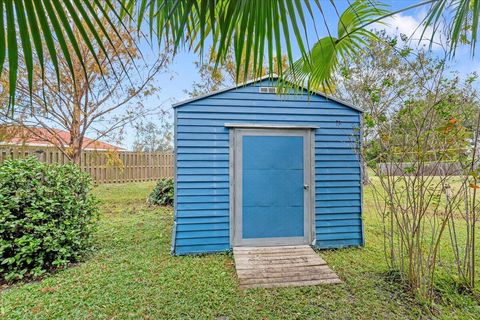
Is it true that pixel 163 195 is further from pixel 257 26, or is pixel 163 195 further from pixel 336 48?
pixel 257 26

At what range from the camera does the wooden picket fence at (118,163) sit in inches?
305

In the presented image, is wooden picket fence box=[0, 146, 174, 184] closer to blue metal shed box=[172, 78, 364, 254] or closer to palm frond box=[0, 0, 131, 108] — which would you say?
blue metal shed box=[172, 78, 364, 254]

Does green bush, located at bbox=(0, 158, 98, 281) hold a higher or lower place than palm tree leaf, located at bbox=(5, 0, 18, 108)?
lower

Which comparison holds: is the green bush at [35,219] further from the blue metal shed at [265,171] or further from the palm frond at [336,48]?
the palm frond at [336,48]

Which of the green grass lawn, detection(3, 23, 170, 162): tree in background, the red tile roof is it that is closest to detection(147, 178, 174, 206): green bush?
detection(3, 23, 170, 162): tree in background

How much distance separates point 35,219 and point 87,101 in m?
4.72

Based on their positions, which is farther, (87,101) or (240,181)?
(87,101)

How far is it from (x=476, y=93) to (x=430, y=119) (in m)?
0.66

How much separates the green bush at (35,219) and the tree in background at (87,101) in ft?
10.7

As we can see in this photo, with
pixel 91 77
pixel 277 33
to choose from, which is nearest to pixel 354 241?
pixel 277 33

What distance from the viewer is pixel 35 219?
2852mm

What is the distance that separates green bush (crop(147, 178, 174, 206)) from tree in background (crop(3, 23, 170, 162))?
6.40ft

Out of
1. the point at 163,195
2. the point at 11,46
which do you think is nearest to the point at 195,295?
the point at 11,46

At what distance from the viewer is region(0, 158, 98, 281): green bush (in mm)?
2801
